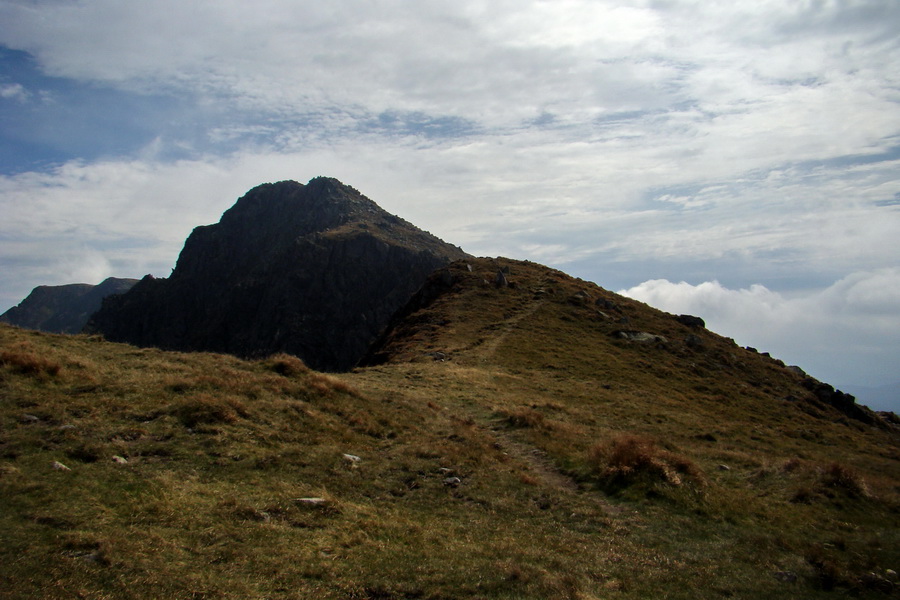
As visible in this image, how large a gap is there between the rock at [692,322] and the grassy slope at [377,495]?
38.1 m

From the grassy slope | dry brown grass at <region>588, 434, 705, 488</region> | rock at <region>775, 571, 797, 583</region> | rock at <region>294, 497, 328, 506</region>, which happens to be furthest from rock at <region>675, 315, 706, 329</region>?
rock at <region>294, 497, 328, 506</region>

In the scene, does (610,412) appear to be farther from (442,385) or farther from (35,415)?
(35,415)

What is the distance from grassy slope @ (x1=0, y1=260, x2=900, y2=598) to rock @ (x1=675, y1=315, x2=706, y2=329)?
125 ft

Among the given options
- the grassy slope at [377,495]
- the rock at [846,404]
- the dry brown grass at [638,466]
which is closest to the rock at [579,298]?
the rock at [846,404]

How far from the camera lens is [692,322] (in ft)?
233

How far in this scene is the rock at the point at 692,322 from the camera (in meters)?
70.3

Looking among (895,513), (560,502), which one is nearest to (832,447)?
(895,513)

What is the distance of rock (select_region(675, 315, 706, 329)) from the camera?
70.3 meters

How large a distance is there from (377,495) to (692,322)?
214ft

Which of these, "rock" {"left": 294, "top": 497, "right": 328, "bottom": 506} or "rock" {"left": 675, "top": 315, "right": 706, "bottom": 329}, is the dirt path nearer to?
"rock" {"left": 675, "top": 315, "right": 706, "bottom": 329}

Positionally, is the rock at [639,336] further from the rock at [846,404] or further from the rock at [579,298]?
the rock at [846,404]

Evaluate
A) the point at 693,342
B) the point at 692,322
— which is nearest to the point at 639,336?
the point at 693,342

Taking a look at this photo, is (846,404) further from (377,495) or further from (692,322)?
(377,495)

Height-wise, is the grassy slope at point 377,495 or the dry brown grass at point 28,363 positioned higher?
the dry brown grass at point 28,363
